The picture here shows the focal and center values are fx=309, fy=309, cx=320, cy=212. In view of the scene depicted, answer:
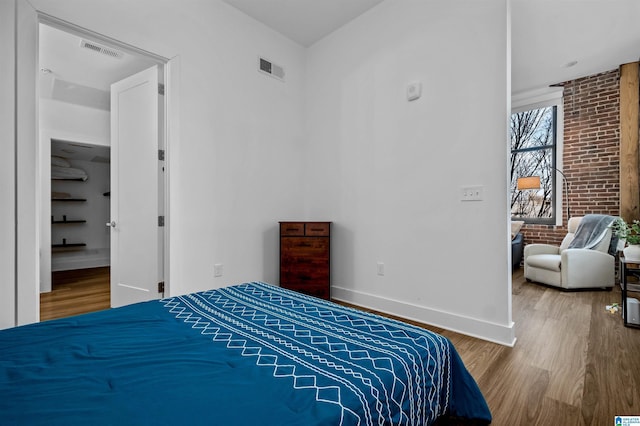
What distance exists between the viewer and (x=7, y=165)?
76.1 inches

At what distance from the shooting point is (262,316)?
1.41 metres

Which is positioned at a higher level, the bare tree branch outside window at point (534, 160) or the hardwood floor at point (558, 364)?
the bare tree branch outside window at point (534, 160)

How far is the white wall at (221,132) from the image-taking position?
2607 mm

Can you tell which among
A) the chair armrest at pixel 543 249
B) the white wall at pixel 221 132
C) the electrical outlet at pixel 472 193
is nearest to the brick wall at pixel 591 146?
the chair armrest at pixel 543 249

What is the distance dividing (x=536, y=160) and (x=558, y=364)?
14.0ft

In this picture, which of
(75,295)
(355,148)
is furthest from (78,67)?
(355,148)

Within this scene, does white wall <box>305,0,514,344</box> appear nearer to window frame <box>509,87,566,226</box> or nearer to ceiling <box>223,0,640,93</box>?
ceiling <box>223,0,640,93</box>

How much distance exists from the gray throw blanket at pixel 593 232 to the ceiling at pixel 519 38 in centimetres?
210

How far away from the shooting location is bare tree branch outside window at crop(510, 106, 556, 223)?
5.04 meters

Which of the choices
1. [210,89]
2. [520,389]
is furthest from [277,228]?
[520,389]

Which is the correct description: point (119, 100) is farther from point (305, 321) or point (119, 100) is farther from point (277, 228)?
point (305, 321)

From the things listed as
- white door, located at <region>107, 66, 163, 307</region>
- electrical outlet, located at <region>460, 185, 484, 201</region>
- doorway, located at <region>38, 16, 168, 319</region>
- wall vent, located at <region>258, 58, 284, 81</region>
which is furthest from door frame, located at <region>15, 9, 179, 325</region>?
electrical outlet, located at <region>460, 185, 484, 201</region>

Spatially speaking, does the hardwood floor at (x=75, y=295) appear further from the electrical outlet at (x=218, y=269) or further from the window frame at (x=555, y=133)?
the window frame at (x=555, y=133)

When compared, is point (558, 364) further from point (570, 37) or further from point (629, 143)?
point (629, 143)
